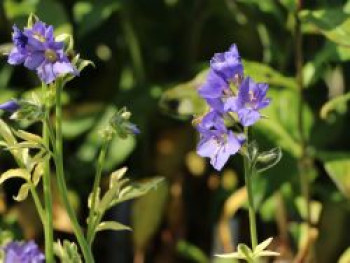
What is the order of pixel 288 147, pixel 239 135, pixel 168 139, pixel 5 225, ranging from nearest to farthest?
1. pixel 239 135
2. pixel 288 147
3. pixel 5 225
4. pixel 168 139

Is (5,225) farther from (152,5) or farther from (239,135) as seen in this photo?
(239,135)

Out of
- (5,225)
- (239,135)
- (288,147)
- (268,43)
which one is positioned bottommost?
(5,225)

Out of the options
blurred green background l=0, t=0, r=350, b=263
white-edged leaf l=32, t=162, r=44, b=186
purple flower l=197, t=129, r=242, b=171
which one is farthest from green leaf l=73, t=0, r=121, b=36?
purple flower l=197, t=129, r=242, b=171

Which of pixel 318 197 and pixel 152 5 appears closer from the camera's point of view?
pixel 318 197

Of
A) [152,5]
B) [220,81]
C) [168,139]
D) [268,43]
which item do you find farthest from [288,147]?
[220,81]

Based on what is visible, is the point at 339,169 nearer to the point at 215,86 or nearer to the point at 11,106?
the point at 215,86

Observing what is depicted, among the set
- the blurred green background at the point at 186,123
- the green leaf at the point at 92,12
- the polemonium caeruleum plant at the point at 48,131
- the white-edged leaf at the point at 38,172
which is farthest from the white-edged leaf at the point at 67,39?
the green leaf at the point at 92,12

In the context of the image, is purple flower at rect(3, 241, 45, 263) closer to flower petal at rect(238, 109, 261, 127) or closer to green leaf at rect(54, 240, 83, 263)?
green leaf at rect(54, 240, 83, 263)
